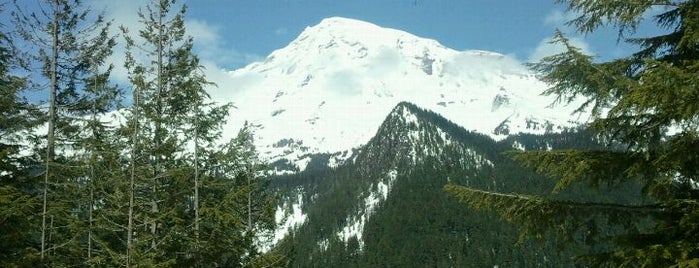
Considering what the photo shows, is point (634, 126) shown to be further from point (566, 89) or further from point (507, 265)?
point (507, 265)

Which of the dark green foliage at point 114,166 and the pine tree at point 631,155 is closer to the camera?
the pine tree at point 631,155

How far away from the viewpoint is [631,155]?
712 cm

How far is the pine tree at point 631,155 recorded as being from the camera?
619 centimetres

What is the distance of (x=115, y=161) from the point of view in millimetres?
12203

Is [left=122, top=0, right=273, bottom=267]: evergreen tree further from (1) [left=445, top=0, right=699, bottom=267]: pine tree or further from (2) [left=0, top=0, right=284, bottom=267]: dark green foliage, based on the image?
(1) [left=445, top=0, right=699, bottom=267]: pine tree

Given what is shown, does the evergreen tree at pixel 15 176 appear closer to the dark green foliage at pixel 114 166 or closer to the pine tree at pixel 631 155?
the dark green foliage at pixel 114 166

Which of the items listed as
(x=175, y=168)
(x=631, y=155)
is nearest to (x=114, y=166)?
(x=175, y=168)

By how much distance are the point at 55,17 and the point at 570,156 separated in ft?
50.5

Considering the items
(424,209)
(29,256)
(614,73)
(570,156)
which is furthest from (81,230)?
(424,209)

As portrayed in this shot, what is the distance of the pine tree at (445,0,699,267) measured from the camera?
6.19m

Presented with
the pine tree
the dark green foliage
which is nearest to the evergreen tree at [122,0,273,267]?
the dark green foliage

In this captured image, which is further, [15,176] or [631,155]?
[15,176]

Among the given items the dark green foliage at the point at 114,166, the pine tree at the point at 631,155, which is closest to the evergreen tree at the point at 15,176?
the dark green foliage at the point at 114,166

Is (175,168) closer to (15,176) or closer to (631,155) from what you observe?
(15,176)
